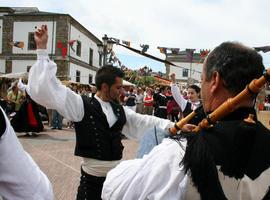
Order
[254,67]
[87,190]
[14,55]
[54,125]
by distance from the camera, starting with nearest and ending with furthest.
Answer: [254,67]
[87,190]
[54,125]
[14,55]

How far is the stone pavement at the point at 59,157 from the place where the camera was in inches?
239

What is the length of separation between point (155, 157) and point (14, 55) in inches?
1420

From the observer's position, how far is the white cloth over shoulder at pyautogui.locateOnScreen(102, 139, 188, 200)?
4.65 ft

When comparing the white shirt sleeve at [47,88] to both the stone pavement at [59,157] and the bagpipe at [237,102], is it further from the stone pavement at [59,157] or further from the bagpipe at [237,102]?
the stone pavement at [59,157]

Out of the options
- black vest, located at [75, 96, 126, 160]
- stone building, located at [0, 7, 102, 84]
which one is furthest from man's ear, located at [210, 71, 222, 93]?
stone building, located at [0, 7, 102, 84]

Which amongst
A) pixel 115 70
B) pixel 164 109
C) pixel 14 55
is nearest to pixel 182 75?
pixel 14 55

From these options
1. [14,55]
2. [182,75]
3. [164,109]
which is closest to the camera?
[164,109]

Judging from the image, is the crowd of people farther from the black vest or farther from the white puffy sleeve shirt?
the black vest

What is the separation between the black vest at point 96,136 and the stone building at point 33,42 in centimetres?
3026

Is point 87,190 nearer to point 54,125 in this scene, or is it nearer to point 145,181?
point 145,181

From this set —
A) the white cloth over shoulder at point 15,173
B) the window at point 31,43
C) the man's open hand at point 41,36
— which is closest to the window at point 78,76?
the window at point 31,43

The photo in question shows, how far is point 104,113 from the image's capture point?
3273mm

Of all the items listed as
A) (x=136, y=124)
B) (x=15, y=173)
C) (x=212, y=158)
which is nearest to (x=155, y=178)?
(x=212, y=158)

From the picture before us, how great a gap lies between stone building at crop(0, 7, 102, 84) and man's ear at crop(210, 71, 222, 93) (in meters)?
32.0
